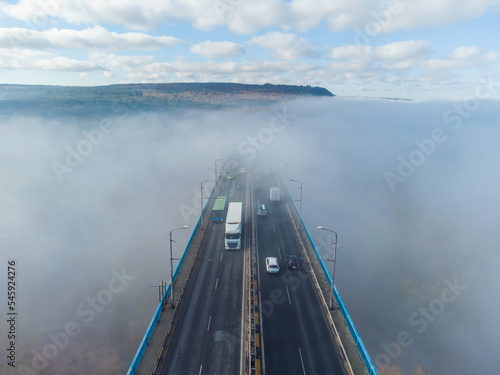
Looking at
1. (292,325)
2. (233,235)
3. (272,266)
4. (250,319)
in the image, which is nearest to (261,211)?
(233,235)

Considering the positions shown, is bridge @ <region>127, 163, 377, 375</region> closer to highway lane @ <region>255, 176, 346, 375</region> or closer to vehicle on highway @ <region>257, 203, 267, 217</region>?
highway lane @ <region>255, 176, 346, 375</region>

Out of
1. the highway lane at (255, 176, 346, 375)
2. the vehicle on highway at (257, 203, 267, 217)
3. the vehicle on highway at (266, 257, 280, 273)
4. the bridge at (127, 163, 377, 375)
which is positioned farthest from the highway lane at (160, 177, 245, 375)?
the vehicle on highway at (257, 203, 267, 217)

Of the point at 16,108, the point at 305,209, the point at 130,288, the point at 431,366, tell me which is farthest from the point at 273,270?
the point at 16,108

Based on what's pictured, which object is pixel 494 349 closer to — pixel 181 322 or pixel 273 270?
pixel 273 270

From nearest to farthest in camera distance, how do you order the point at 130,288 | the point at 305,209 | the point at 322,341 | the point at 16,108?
the point at 322,341
the point at 130,288
the point at 305,209
the point at 16,108

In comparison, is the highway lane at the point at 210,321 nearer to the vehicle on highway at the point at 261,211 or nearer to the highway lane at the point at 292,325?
the highway lane at the point at 292,325

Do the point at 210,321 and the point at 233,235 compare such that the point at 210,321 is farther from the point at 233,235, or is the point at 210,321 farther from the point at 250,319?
the point at 233,235
